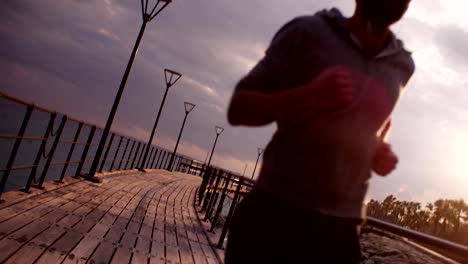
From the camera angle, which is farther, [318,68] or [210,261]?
[210,261]

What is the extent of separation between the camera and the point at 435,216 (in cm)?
6800

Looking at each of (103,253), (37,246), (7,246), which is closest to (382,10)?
(7,246)

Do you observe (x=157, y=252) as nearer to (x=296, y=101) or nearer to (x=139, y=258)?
(x=139, y=258)

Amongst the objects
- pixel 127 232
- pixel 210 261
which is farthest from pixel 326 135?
pixel 127 232

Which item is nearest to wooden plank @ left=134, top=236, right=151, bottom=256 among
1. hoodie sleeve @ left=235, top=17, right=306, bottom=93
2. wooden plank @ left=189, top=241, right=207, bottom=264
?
wooden plank @ left=189, top=241, right=207, bottom=264

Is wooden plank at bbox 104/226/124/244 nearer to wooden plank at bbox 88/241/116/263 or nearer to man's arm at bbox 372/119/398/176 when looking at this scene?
wooden plank at bbox 88/241/116/263

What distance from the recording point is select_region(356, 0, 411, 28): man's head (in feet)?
3.83

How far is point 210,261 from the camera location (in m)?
5.50

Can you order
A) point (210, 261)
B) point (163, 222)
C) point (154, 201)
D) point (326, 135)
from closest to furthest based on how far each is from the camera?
point (326, 135) < point (210, 261) < point (163, 222) < point (154, 201)

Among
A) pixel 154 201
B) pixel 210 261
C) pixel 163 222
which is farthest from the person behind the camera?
pixel 154 201

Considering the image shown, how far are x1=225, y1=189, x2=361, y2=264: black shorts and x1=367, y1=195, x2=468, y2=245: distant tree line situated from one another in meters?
59.9

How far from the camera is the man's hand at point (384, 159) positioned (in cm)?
122

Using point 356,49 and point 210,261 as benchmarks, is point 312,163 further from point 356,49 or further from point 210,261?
point 210,261

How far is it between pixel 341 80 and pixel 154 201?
9256 millimetres
